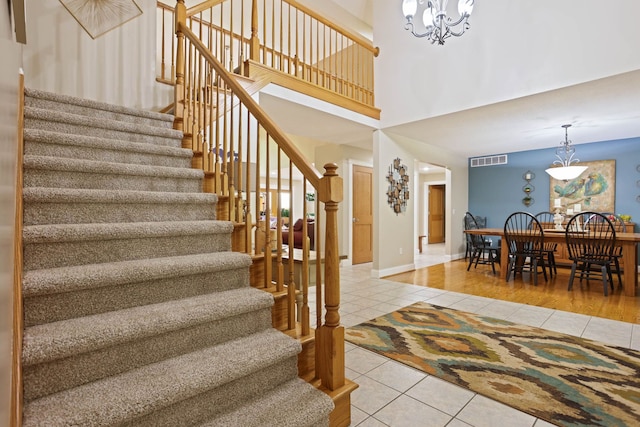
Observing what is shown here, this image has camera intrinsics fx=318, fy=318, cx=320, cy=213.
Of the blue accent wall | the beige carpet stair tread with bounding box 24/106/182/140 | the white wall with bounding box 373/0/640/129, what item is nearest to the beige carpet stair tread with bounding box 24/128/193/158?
the beige carpet stair tread with bounding box 24/106/182/140

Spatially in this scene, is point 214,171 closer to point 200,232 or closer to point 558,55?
point 200,232

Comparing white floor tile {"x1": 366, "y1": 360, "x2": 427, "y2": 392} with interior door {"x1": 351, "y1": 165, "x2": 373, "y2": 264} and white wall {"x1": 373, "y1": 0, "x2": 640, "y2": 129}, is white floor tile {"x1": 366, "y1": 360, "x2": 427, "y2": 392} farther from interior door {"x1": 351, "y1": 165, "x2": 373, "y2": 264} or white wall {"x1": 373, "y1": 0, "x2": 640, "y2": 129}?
interior door {"x1": 351, "y1": 165, "x2": 373, "y2": 264}

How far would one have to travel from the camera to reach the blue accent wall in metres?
5.49

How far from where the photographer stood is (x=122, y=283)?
1.40m

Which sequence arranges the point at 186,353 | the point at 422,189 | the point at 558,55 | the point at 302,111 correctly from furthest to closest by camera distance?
1. the point at 422,189
2. the point at 302,111
3. the point at 558,55
4. the point at 186,353

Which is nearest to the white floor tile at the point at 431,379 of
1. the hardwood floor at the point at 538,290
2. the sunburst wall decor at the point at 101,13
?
the hardwood floor at the point at 538,290

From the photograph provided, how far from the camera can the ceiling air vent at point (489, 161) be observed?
7023 millimetres

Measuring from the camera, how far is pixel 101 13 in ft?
10.8

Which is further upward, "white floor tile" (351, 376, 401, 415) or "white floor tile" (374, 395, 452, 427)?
"white floor tile" (351, 376, 401, 415)

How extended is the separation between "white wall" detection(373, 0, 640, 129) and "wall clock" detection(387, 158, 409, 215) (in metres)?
0.82

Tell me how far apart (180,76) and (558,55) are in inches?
149

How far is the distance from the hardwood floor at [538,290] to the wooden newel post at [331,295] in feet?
10.1

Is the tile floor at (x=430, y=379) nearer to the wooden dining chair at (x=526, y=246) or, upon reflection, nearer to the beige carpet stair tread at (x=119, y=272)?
the beige carpet stair tread at (x=119, y=272)

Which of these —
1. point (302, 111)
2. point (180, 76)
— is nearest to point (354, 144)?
point (302, 111)
